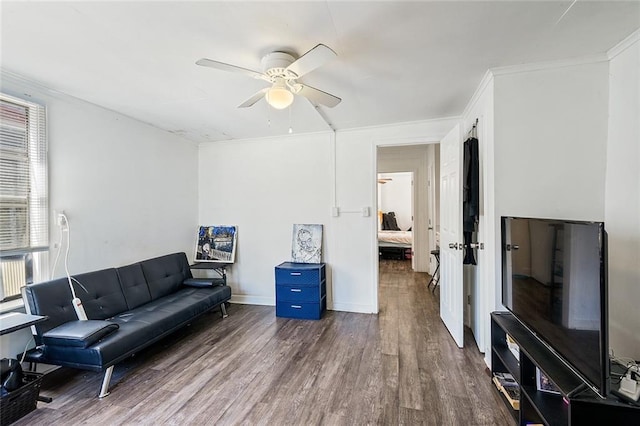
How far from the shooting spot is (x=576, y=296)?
4.28 feet

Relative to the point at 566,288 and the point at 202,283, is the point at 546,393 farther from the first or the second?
the point at 202,283

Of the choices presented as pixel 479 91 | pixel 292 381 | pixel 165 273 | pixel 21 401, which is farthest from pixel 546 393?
pixel 165 273

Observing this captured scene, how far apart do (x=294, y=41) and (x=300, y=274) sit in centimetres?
258

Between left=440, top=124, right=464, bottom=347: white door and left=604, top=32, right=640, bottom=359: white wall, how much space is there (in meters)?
1.00

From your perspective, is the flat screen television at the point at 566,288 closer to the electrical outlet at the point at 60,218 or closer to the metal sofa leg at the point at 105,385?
the metal sofa leg at the point at 105,385

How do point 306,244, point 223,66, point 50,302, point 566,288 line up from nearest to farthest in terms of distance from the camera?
point 566,288, point 223,66, point 50,302, point 306,244

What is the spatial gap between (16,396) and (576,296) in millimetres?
3286

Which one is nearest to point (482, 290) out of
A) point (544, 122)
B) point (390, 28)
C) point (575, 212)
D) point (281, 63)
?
point (575, 212)

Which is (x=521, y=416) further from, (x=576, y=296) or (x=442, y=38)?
(x=442, y=38)

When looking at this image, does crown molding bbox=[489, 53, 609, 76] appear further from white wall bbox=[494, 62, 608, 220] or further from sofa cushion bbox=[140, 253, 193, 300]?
sofa cushion bbox=[140, 253, 193, 300]

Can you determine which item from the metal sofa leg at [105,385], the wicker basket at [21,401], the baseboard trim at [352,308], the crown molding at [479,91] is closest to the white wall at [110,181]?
the wicker basket at [21,401]

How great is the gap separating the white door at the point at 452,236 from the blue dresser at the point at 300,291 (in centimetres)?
149

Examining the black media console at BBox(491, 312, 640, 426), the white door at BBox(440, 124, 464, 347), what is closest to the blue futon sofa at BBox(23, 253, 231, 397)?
the white door at BBox(440, 124, 464, 347)

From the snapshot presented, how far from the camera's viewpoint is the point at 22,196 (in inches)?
90.8
